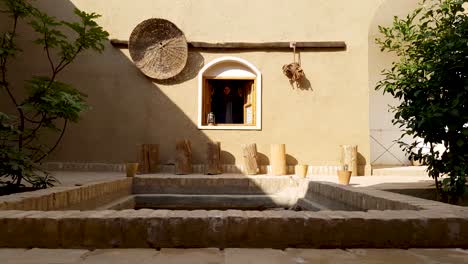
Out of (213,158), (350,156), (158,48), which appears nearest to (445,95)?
(350,156)

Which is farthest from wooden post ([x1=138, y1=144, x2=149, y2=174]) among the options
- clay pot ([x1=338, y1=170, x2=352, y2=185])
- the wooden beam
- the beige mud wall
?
clay pot ([x1=338, y1=170, x2=352, y2=185])

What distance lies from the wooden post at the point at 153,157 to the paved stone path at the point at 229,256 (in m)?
5.41

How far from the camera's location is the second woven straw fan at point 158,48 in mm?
8055

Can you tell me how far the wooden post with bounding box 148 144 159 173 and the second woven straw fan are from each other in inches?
57.2

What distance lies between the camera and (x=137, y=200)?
6.11 meters

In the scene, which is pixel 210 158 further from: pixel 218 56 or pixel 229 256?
pixel 229 256

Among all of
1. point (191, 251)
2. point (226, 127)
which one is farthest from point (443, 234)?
point (226, 127)

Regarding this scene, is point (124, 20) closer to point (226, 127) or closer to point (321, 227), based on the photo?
point (226, 127)

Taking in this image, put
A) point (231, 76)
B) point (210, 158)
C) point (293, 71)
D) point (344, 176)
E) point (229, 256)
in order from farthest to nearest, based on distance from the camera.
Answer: point (231, 76) < point (293, 71) < point (210, 158) < point (344, 176) < point (229, 256)

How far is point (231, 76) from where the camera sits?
8.32 m

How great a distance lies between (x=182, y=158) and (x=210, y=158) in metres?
0.54

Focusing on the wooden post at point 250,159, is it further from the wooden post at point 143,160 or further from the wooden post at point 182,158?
the wooden post at point 143,160

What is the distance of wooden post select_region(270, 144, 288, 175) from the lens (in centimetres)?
767

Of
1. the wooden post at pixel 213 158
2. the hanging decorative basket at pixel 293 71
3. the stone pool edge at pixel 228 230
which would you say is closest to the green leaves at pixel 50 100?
the stone pool edge at pixel 228 230
